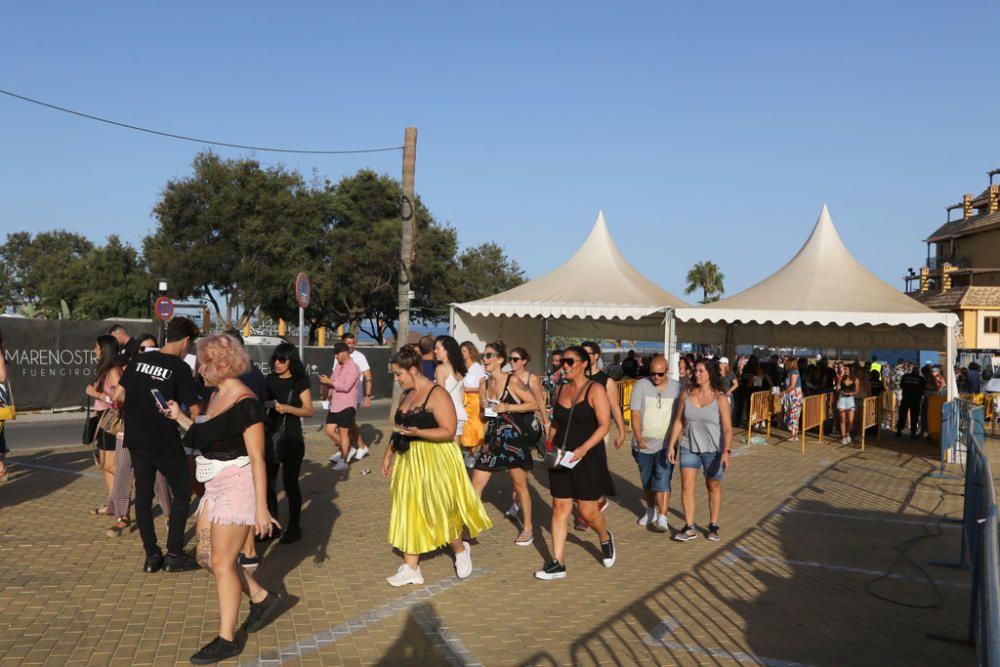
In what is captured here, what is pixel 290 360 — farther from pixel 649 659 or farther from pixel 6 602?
pixel 649 659

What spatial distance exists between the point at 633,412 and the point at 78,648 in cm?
492

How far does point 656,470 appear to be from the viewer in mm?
7832

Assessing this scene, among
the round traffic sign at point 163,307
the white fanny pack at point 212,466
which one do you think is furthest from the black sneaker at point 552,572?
the round traffic sign at point 163,307

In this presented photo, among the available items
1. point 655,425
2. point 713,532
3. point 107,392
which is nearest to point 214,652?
point 107,392

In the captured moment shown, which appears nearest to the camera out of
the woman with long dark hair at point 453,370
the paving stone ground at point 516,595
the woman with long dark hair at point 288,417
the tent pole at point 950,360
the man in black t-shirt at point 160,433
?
the paving stone ground at point 516,595

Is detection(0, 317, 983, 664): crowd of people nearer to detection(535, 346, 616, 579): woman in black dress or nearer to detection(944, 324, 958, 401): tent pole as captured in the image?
detection(535, 346, 616, 579): woman in black dress

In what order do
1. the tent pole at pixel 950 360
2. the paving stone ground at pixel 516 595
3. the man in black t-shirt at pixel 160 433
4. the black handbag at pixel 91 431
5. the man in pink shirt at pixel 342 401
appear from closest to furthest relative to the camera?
the paving stone ground at pixel 516 595, the man in black t-shirt at pixel 160 433, the black handbag at pixel 91 431, the man in pink shirt at pixel 342 401, the tent pole at pixel 950 360

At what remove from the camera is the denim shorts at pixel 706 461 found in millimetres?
7469

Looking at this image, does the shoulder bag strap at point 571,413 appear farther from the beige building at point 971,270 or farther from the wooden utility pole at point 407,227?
the beige building at point 971,270

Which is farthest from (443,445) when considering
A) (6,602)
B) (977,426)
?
(977,426)

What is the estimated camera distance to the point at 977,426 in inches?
419

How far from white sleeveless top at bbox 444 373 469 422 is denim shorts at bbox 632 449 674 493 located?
5.53 feet

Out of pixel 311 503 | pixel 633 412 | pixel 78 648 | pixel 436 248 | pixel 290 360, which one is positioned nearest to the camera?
pixel 78 648

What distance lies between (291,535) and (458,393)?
2.07 metres
